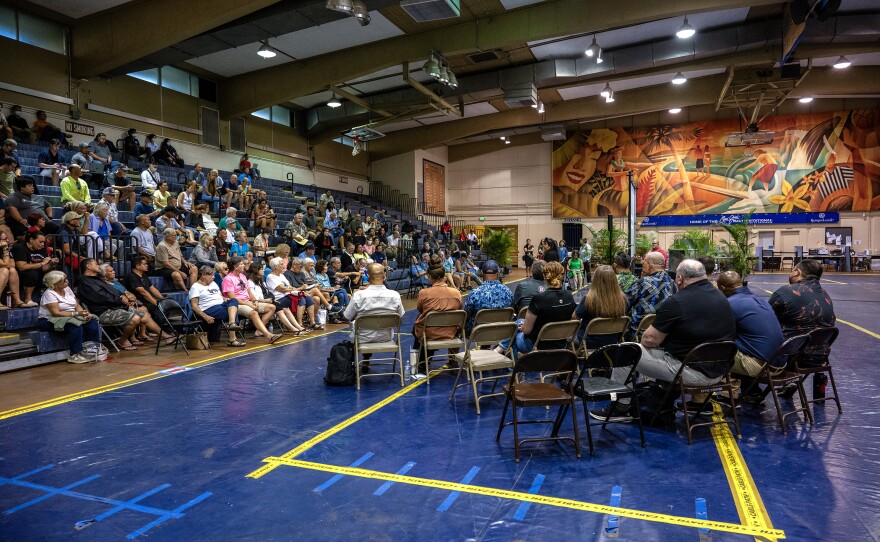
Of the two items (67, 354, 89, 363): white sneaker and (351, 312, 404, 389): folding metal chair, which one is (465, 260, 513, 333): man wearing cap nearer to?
(351, 312, 404, 389): folding metal chair

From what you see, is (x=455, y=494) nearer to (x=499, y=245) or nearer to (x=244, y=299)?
(x=244, y=299)

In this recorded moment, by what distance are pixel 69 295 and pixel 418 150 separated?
64.8ft

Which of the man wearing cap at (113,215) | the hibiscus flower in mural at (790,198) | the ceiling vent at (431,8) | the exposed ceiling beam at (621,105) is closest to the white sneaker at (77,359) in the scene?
the man wearing cap at (113,215)

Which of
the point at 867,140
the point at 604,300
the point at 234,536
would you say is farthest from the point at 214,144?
the point at 867,140

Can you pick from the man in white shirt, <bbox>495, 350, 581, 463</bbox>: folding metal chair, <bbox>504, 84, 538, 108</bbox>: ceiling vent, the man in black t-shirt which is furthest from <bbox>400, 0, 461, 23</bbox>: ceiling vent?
<bbox>495, 350, 581, 463</bbox>: folding metal chair

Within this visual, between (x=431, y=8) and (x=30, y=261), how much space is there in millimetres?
7268

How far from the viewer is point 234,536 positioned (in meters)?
2.53

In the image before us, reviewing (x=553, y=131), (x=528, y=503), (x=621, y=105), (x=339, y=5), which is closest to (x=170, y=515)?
(x=528, y=503)

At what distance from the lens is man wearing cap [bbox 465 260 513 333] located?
19.3ft

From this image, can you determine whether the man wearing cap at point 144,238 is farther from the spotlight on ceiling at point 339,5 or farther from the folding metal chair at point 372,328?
the folding metal chair at point 372,328

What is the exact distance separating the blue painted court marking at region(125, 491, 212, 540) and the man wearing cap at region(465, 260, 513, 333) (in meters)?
3.51

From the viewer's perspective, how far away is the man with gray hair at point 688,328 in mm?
3793

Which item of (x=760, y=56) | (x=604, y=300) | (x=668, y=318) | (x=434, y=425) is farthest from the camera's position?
(x=760, y=56)

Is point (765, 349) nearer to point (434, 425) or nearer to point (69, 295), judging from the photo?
point (434, 425)
